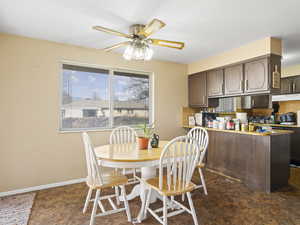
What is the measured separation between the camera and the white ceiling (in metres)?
1.92

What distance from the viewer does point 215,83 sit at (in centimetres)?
369

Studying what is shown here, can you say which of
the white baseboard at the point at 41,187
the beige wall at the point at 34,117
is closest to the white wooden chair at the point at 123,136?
the beige wall at the point at 34,117

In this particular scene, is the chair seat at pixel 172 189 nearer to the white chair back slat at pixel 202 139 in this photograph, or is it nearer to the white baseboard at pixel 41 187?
the white chair back slat at pixel 202 139

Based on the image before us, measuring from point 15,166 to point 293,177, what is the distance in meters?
4.64

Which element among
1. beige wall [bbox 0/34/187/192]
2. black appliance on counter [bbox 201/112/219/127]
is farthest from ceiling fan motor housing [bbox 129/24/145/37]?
black appliance on counter [bbox 201/112/219/127]

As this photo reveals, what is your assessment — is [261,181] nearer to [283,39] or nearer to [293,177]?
[293,177]

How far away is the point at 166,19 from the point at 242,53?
5.51ft

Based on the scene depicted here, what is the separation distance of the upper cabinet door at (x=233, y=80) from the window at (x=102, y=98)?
1575mm

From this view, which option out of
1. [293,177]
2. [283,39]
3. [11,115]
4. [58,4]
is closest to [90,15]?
[58,4]

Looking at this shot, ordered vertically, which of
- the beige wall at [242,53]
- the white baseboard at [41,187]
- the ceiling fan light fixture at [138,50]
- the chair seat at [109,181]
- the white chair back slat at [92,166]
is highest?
the beige wall at [242,53]

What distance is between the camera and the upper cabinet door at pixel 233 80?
10.5 ft

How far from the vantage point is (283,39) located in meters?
2.81

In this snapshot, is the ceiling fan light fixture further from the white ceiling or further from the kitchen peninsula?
the kitchen peninsula

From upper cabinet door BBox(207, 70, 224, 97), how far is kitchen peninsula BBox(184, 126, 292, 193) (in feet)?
2.72
